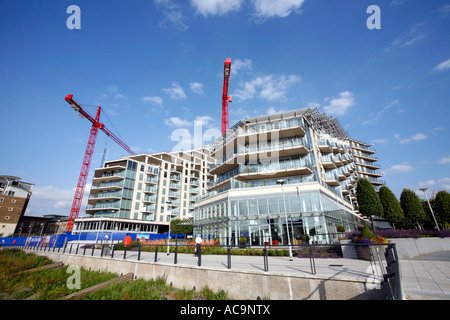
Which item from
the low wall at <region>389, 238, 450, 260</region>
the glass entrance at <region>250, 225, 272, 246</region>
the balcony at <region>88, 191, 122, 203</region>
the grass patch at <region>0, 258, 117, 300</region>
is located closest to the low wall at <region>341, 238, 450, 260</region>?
the low wall at <region>389, 238, 450, 260</region>

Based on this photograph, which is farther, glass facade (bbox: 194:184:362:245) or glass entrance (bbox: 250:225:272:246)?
glass entrance (bbox: 250:225:272:246)

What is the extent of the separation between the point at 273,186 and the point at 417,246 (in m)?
13.8

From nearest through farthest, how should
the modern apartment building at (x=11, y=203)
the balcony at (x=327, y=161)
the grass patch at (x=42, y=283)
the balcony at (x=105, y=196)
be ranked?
1. the grass patch at (x=42, y=283)
2. the balcony at (x=327, y=161)
3. the balcony at (x=105, y=196)
4. the modern apartment building at (x=11, y=203)

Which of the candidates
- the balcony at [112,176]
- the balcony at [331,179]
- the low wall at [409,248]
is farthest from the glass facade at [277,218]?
the balcony at [112,176]

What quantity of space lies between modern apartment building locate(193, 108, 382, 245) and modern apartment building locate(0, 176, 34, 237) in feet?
217

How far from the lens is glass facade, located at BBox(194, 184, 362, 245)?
2241 cm

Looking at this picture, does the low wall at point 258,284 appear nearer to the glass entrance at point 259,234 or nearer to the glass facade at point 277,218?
the glass facade at point 277,218

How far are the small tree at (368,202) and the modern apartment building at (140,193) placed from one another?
2905cm

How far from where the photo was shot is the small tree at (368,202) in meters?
32.4

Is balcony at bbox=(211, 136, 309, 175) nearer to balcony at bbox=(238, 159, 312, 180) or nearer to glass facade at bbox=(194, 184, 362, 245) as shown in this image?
balcony at bbox=(238, 159, 312, 180)

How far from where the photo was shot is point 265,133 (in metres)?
29.5
